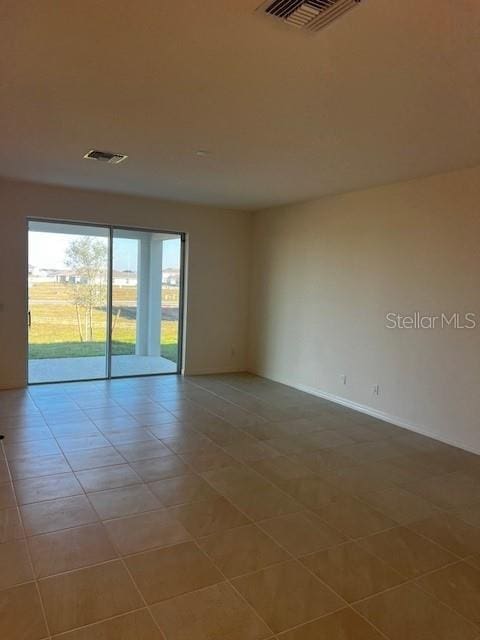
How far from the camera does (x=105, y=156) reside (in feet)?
14.1

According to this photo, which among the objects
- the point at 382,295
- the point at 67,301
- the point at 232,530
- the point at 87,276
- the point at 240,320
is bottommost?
the point at 232,530

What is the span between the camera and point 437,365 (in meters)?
4.59

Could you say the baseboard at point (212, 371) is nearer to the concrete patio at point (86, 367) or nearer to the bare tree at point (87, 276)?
the concrete patio at point (86, 367)

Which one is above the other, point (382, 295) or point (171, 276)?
point (171, 276)

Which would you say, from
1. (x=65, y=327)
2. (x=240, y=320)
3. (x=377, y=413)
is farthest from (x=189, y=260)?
(x=377, y=413)

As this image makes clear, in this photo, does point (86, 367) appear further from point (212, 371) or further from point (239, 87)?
point (239, 87)

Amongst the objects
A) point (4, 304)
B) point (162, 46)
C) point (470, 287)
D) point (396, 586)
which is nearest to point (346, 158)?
point (470, 287)

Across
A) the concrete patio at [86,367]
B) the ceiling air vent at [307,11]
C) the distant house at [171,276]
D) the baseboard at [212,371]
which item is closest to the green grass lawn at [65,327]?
the concrete patio at [86,367]

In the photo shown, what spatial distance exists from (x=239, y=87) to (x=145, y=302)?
4620 millimetres

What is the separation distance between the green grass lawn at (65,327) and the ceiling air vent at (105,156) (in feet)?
7.95

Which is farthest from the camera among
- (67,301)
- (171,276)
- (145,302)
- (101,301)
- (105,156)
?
(171,276)

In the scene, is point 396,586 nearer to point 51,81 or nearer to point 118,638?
point 118,638

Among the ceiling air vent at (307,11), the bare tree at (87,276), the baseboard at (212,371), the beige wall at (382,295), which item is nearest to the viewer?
the ceiling air vent at (307,11)

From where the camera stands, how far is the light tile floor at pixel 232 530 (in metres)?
2.06
